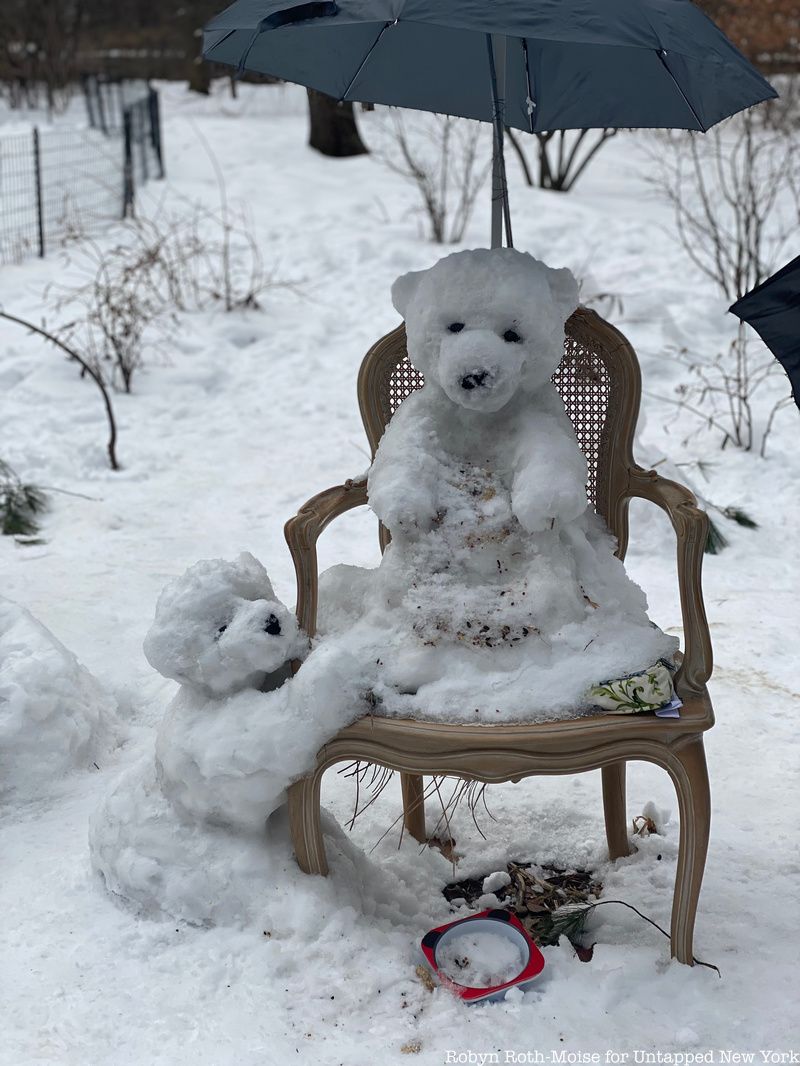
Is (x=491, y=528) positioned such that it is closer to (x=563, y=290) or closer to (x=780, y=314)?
(x=563, y=290)

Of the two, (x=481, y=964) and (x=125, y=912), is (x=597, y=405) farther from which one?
(x=125, y=912)

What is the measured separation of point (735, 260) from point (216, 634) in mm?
5156

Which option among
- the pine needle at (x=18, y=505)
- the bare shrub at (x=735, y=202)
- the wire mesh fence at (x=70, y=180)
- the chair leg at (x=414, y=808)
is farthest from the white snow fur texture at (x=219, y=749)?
the wire mesh fence at (x=70, y=180)

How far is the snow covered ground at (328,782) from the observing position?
1864mm

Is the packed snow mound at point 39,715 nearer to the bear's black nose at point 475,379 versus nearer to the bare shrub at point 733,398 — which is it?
the bear's black nose at point 475,379

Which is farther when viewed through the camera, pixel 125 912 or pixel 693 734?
pixel 125 912

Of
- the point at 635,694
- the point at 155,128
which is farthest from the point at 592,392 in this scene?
the point at 155,128

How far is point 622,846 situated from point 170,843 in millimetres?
923

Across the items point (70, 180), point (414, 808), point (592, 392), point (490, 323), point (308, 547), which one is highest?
point (490, 323)

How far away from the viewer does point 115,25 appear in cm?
1623

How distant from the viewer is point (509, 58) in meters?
2.56

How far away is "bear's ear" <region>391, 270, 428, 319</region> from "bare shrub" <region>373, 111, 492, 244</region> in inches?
174

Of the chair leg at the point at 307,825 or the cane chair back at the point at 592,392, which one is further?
the cane chair back at the point at 592,392

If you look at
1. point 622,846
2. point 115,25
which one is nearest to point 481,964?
point 622,846
